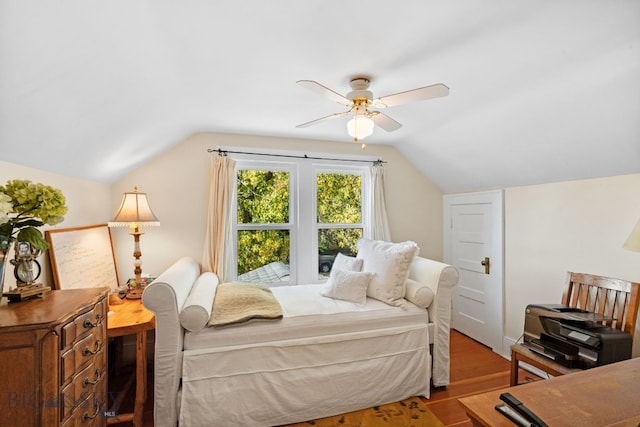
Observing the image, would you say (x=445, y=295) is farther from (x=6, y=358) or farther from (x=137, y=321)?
(x=6, y=358)

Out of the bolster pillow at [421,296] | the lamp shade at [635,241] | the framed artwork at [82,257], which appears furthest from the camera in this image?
the bolster pillow at [421,296]

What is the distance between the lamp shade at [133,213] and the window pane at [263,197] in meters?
0.98

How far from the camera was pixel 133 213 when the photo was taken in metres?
2.46

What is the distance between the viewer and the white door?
10.2 feet

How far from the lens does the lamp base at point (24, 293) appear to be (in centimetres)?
126

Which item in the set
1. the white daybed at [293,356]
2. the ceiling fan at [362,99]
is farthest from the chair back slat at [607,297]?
the ceiling fan at [362,99]

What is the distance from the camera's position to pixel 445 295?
7.93ft

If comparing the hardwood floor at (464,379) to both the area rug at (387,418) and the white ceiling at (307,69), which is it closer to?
the area rug at (387,418)

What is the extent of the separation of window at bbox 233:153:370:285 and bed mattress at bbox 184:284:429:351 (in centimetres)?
83

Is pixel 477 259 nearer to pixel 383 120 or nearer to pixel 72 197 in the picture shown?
pixel 383 120

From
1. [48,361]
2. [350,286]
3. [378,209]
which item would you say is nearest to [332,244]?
[378,209]

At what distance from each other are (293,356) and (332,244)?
174 centimetres

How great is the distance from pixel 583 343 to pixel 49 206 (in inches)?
118

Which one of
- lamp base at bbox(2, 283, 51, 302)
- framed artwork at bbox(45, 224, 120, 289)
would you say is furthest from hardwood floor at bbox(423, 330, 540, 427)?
framed artwork at bbox(45, 224, 120, 289)
